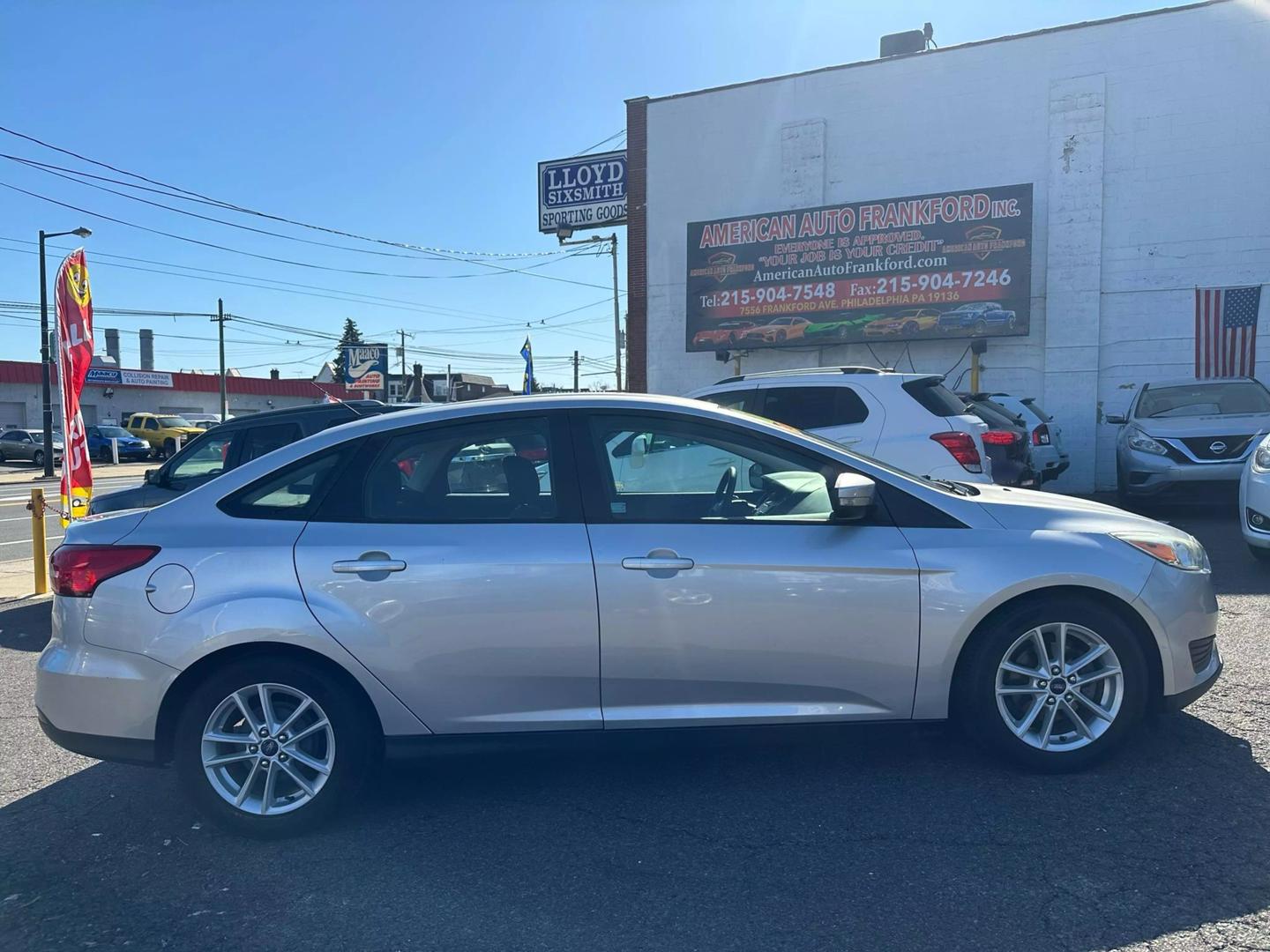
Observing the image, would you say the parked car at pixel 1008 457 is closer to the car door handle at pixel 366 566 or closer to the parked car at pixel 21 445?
the car door handle at pixel 366 566

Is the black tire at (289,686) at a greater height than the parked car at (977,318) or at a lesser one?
lesser

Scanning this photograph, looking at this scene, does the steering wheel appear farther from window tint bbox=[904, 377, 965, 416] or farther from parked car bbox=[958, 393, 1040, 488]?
parked car bbox=[958, 393, 1040, 488]

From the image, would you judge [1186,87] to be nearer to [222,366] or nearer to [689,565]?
[689,565]

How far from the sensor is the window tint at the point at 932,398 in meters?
7.60

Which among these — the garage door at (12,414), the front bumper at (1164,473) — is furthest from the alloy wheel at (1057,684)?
the garage door at (12,414)

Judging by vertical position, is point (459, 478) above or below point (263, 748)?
above

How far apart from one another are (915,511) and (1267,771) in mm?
1799

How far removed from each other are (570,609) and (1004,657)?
1.75 m

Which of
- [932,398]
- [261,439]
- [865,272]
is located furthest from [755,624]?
[865,272]

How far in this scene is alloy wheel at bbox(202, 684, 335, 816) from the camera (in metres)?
3.52

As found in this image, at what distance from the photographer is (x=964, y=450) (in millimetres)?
7305

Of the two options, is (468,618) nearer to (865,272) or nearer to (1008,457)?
(1008,457)

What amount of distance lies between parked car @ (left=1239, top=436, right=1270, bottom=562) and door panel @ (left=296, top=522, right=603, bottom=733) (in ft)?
20.1

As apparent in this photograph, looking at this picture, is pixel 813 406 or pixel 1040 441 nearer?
pixel 813 406
